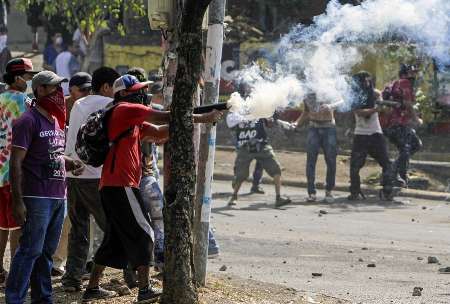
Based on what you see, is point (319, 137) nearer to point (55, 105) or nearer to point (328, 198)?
point (328, 198)

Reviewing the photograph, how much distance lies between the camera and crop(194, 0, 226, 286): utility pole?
895 centimetres

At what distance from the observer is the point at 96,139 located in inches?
317

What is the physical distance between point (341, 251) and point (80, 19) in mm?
12879

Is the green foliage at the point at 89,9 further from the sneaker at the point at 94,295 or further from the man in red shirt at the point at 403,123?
the sneaker at the point at 94,295

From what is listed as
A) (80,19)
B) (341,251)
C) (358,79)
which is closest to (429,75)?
(358,79)

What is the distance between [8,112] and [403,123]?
977cm

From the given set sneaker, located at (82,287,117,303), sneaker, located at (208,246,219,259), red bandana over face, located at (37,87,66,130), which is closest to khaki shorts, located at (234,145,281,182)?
sneaker, located at (208,246,219,259)

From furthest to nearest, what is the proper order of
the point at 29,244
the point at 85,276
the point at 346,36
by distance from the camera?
1. the point at 346,36
2. the point at 85,276
3. the point at 29,244

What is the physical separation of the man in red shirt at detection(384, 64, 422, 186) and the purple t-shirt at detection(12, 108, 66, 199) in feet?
34.1

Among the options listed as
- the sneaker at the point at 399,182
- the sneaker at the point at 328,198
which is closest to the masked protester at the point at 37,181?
the sneaker at the point at 328,198

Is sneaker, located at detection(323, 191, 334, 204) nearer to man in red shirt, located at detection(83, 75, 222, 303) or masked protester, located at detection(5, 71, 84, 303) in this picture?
man in red shirt, located at detection(83, 75, 222, 303)

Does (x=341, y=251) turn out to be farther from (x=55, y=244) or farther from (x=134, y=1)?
(x=134, y=1)

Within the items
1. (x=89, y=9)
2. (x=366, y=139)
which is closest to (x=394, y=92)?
(x=366, y=139)

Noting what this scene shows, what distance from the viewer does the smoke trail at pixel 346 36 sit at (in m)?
12.1
